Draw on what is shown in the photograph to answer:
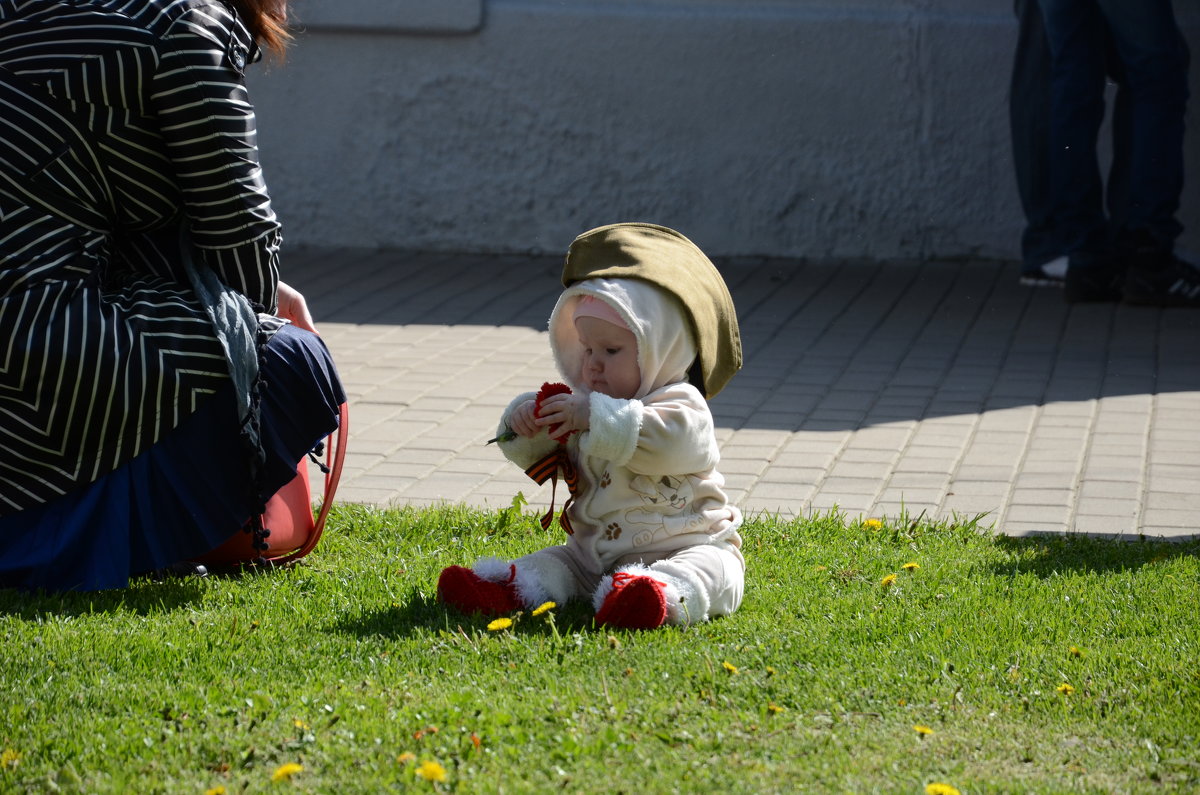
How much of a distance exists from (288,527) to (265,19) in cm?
131

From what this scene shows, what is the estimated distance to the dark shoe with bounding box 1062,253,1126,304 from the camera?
7441 millimetres

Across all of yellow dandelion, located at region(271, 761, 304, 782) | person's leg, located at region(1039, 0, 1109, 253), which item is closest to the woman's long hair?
yellow dandelion, located at region(271, 761, 304, 782)

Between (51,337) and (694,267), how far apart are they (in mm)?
1499

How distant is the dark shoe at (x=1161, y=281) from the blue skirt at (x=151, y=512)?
16.1 feet

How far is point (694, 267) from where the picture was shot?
359 cm

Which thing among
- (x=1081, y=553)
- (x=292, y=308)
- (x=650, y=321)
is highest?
(x=650, y=321)

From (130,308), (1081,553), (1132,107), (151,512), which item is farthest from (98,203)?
(1132,107)

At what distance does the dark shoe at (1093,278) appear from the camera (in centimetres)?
744

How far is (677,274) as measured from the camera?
3.49 m

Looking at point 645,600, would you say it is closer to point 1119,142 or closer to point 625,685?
point 625,685

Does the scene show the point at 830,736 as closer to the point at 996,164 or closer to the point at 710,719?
the point at 710,719

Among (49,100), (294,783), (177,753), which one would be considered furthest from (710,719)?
(49,100)

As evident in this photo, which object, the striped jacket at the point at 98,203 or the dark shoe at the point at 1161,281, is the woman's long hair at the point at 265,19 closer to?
the striped jacket at the point at 98,203

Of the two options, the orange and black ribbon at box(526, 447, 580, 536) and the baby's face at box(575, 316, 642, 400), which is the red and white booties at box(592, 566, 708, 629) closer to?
the orange and black ribbon at box(526, 447, 580, 536)
